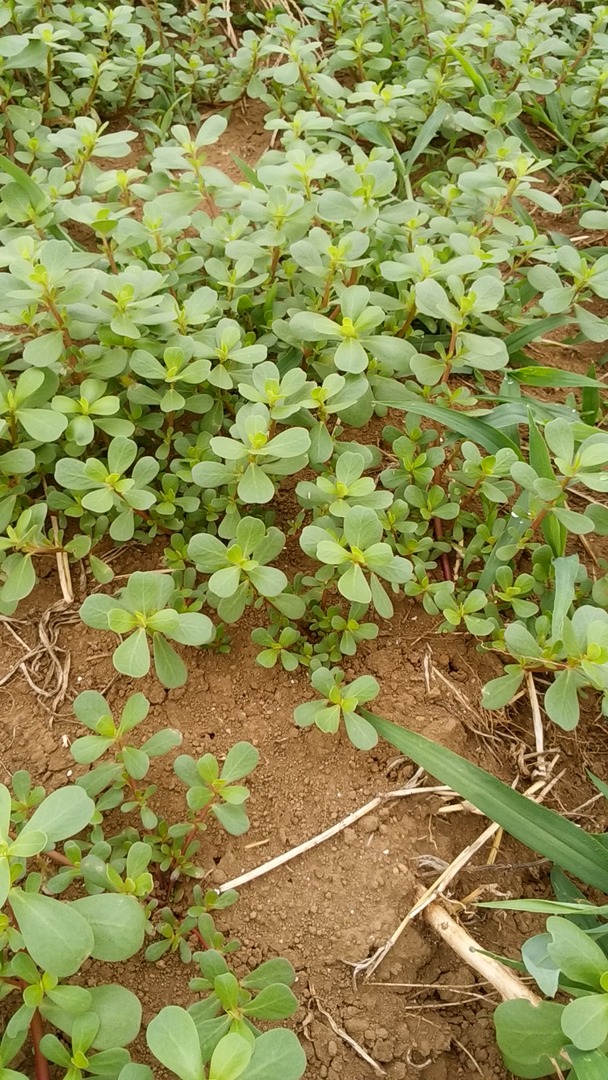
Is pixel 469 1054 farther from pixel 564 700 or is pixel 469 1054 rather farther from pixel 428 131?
pixel 428 131

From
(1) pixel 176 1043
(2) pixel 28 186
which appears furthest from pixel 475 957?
(2) pixel 28 186

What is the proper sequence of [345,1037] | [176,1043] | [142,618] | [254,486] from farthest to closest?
[254,486]
[142,618]
[345,1037]
[176,1043]

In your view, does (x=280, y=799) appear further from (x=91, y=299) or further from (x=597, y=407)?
(x=597, y=407)

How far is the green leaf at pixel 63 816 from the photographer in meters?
1.22

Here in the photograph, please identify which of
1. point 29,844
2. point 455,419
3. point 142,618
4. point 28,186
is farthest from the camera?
point 28,186

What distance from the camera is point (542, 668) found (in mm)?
1724

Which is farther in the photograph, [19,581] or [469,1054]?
[19,581]

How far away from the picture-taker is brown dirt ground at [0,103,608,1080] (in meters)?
1.43

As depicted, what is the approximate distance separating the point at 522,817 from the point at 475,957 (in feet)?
0.85

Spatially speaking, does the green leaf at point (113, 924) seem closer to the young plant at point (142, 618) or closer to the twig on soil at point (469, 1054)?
the young plant at point (142, 618)

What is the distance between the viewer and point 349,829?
1606 mm

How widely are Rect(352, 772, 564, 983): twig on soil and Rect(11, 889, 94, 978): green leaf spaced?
1.85ft

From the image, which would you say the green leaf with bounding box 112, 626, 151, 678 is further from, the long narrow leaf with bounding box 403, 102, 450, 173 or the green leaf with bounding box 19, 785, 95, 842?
the long narrow leaf with bounding box 403, 102, 450, 173

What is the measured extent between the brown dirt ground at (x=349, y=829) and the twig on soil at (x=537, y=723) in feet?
0.12
